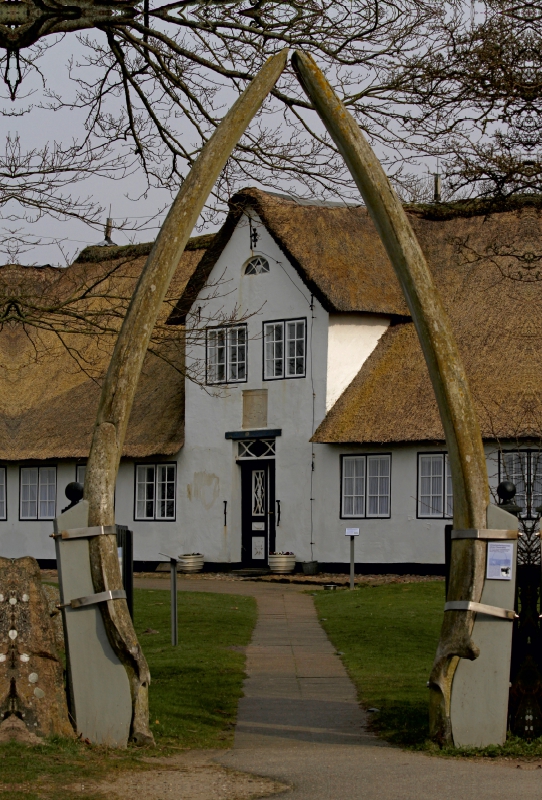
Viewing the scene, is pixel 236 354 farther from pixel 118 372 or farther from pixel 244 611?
pixel 118 372

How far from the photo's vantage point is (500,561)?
8.45 metres

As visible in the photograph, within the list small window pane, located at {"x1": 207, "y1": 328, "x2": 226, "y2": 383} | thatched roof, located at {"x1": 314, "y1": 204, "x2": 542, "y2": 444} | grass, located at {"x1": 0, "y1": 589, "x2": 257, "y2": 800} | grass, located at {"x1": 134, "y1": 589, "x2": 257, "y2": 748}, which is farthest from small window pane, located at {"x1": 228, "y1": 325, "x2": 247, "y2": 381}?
grass, located at {"x1": 0, "y1": 589, "x2": 257, "y2": 800}

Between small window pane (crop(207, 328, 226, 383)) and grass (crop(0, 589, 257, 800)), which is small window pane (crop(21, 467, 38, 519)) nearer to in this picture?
small window pane (crop(207, 328, 226, 383))

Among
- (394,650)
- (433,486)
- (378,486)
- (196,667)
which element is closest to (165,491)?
(378,486)

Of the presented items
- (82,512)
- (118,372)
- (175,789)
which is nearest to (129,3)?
(118,372)

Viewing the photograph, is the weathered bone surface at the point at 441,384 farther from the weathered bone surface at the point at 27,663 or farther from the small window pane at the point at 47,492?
the small window pane at the point at 47,492

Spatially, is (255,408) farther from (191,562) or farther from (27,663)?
(27,663)

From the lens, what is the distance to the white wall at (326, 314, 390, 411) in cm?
2823

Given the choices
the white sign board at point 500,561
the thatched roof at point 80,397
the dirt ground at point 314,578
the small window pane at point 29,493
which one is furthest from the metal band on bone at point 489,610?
the small window pane at point 29,493

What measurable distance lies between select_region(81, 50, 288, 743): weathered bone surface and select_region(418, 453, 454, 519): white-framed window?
58.6 feet

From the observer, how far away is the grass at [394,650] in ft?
29.2

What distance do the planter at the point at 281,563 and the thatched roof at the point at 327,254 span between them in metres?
6.06

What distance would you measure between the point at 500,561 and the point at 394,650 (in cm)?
606

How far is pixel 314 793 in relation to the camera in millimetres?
7230
